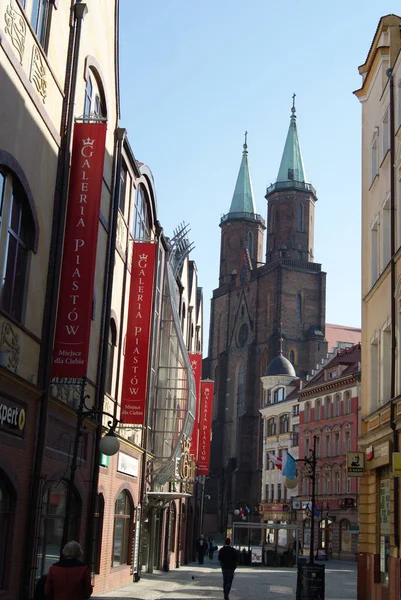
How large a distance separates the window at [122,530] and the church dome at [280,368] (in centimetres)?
5906

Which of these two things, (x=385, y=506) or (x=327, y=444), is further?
(x=327, y=444)

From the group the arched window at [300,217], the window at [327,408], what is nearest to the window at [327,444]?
the window at [327,408]

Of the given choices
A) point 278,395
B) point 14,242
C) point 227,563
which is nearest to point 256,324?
point 278,395

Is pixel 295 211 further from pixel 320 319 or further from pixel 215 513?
pixel 215 513

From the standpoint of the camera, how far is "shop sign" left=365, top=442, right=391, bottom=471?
19766mm

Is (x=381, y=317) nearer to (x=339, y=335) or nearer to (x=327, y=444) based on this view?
(x=327, y=444)

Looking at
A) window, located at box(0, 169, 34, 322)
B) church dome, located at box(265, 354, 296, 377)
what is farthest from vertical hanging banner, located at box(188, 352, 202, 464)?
church dome, located at box(265, 354, 296, 377)

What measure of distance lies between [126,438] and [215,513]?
235ft

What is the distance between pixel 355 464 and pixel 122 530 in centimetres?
751

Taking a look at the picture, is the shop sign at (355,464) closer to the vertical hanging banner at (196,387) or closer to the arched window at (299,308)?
the vertical hanging banner at (196,387)

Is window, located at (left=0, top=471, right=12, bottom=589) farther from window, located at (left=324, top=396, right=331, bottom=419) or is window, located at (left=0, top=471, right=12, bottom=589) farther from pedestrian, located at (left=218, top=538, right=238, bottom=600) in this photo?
window, located at (left=324, top=396, right=331, bottom=419)

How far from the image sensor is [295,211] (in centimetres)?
10131

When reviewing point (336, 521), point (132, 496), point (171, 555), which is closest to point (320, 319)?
point (336, 521)

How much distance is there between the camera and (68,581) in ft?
30.9
